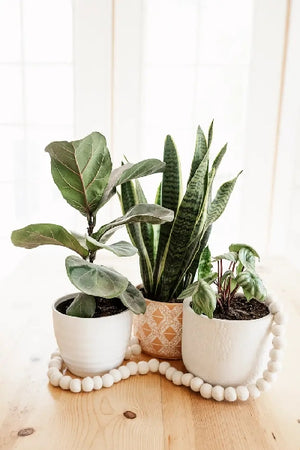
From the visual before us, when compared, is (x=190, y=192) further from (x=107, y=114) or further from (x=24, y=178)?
(x=24, y=178)

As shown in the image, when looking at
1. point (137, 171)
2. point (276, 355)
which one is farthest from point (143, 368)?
point (137, 171)

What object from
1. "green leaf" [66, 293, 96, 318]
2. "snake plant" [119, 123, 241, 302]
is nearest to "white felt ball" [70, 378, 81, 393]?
"green leaf" [66, 293, 96, 318]

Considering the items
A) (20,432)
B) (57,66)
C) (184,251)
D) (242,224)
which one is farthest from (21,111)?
(20,432)

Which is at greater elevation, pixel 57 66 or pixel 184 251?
pixel 57 66

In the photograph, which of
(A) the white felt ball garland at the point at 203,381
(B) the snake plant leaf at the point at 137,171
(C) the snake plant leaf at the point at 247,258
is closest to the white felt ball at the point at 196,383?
(A) the white felt ball garland at the point at 203,381

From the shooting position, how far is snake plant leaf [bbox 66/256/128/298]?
0.62 meters

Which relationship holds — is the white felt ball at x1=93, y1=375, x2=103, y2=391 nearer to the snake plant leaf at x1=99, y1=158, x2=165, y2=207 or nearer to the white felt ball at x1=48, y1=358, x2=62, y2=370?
the white felt ball at x1=48, y1=358, x2=62, y2=370

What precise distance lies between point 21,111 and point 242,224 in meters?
1.04

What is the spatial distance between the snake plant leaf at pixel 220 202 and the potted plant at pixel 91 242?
11 centimetres

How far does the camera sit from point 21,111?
189 cm

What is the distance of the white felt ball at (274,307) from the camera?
73 centimetres

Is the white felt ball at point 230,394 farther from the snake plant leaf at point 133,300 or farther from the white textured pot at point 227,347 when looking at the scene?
the snake plant leaf at point 133,300

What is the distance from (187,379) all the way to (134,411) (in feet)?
0.35

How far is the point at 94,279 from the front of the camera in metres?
0.63
